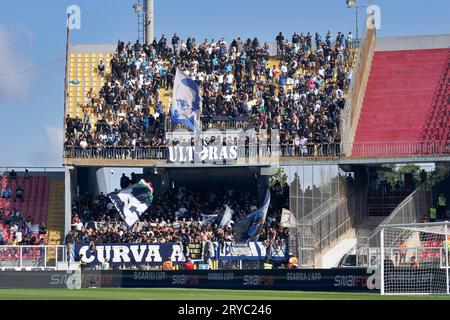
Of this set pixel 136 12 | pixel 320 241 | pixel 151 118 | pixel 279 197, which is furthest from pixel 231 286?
pixel 136 12

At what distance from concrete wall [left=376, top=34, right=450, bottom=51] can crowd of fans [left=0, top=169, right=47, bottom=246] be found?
69.2ft

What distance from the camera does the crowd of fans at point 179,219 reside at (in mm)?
48062

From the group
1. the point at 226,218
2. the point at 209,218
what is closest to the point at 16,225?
the point at 209,218

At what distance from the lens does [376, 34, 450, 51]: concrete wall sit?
185ft

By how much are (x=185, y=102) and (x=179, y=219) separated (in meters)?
5.68

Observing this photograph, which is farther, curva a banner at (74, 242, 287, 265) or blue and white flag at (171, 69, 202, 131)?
blue and white flag at (171, 69, 202, 131)

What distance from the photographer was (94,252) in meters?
48.1

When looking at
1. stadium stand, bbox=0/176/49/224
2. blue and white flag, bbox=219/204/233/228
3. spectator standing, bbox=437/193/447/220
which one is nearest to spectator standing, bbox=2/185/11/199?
stadium stand, bbox=0/176/49/224

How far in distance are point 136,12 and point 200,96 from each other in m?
14.3

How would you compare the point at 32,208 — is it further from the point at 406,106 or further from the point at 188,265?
the point at 406,106

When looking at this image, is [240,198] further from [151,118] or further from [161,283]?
[161,283]

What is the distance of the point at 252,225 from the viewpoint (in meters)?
47.2

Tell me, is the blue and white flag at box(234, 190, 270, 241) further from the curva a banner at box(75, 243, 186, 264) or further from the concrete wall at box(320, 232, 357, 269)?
the concrete wall at box(320, 232, 357, 269)

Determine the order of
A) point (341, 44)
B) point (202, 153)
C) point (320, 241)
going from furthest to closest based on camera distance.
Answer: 1. point (341, 44)
2. point (202, 153)
3. point (320, 241)
